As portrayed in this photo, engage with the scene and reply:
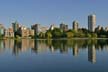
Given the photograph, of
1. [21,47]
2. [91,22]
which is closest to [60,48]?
[21,47]

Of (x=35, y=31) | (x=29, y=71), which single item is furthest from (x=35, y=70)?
(x=35, y=31)

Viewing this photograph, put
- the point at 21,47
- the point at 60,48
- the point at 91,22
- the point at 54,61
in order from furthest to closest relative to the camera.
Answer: the point at 91,22 < the point at 21,47 < the point at 60,48 < the point at 54,61

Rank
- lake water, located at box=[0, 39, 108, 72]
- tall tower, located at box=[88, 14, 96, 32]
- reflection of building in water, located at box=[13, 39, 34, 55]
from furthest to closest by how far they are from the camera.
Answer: tall tower, located at box=[88, 14, 96, 32]
reflection of building in water, located at box=[13, 39, 34, 55]
lake water, located at box=[0, 39, 108, 72]

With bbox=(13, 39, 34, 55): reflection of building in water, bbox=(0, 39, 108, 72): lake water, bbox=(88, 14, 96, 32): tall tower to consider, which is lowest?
bbox=(13, 39, 34, 55): reflection of building in water

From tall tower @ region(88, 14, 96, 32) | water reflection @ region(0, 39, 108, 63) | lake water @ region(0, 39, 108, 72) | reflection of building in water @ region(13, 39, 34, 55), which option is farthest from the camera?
tall tower @ region(88, 14, 96, 32)

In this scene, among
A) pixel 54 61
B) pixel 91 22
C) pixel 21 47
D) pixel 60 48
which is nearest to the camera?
pixel 54 61

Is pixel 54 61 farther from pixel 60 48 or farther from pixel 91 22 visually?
pixel 91 22

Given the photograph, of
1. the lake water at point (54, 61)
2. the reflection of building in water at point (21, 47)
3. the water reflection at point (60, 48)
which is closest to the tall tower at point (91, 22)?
the reflection of building in water at point (21, 47)

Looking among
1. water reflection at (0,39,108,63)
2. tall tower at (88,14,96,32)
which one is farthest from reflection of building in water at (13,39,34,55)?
tall tower at (88,14,96,32)

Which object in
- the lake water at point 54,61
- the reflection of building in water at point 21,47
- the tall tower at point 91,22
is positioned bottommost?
the reflection of building in water at point 21,47

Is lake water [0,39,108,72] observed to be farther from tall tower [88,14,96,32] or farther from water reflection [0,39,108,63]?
tall tower [88,14,96,32]

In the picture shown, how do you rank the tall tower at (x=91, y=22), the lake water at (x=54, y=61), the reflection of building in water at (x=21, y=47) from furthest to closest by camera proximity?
the tall tower at (x=91, y=22) < the reflection of building in water at (x=21, y=47) < the lake water at (x=54, y=61)

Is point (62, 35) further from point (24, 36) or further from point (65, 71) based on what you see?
point (65, 71)

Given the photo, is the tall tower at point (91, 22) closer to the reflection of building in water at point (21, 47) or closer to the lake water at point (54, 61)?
the reflection of building in water at point (21, 47)
